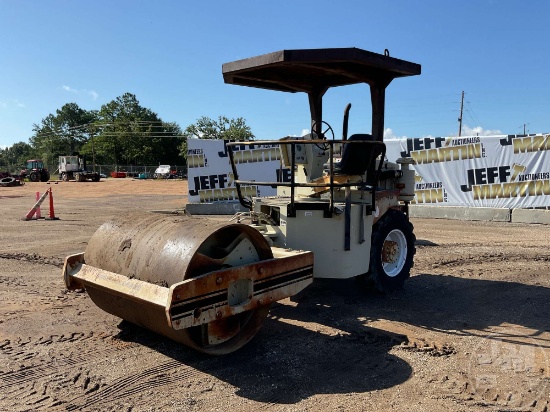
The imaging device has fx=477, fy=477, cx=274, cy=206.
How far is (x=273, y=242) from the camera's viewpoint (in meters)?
5.33

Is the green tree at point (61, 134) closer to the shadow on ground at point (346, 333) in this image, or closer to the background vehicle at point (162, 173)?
the background vehicle at point (162, 173)

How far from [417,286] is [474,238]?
16.9 feet

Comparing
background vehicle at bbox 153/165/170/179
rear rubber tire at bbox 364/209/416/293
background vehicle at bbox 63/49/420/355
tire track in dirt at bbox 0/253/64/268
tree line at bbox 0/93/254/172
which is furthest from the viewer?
tree line at bbox 0/93/254/172

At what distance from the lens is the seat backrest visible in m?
5.53

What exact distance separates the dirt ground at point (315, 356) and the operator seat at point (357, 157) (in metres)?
1.62

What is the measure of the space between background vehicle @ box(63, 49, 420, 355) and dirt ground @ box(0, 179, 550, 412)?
1.04 feet

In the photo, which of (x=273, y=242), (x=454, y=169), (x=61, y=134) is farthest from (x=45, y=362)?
(x=61, y=134)

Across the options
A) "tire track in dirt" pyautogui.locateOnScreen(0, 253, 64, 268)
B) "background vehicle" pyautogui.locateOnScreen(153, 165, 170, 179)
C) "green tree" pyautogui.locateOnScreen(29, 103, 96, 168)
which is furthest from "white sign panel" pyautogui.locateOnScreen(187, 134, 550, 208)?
"green tree" pyautogui.locateOnScreen(29, 103, 96, 168)

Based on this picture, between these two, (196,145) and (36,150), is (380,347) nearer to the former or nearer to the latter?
(196,145)

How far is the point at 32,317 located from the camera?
5.17 m

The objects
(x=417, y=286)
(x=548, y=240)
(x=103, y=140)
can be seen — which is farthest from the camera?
(x=103, y=140)

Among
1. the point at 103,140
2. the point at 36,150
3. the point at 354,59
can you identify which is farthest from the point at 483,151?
the point at 36,150

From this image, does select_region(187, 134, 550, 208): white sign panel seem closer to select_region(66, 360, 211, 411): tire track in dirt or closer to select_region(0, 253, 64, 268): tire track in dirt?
select_region(0, 253, 64, 268): tire track in dirt

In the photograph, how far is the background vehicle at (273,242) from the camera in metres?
3.74
